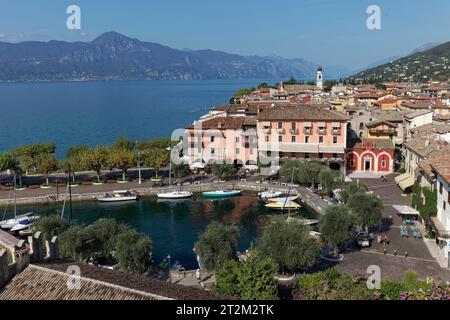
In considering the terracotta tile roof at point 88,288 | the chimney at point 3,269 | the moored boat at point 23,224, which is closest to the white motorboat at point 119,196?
the moored boat at point 23,224

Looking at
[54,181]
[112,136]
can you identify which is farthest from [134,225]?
[112,136]

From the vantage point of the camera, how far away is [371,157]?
56.8m

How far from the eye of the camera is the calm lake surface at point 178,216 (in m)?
37.1

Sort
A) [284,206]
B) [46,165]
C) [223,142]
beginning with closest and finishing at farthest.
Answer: [284,206]
[46,165]
[223,142]

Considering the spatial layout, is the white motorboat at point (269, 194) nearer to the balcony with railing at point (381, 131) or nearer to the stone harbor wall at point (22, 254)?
the balcony with railing at point (381, 131)

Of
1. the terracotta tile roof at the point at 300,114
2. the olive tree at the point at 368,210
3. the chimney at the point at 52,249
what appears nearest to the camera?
the chimney at the point at 52,249

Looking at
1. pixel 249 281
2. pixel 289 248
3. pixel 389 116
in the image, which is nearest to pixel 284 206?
pixel 289 248

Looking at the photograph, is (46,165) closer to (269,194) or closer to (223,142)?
(223,142)

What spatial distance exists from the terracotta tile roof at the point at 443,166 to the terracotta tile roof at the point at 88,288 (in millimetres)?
19707

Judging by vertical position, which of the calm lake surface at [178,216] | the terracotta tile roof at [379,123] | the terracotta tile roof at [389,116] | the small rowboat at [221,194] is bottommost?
the calm lake surface at [178,216]

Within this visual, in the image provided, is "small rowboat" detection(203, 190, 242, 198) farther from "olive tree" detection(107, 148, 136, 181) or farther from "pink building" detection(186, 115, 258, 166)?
"olive tree" detection(107, 148, 136, 181)

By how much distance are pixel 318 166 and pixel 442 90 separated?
80753mm

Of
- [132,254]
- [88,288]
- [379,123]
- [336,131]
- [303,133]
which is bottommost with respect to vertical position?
[132,254]

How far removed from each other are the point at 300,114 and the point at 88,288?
154ft
